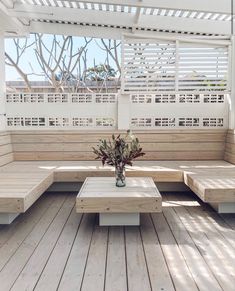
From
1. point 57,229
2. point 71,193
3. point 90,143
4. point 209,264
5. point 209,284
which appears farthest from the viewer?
point 90,143

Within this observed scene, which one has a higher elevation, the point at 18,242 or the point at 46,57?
the point at 46,57

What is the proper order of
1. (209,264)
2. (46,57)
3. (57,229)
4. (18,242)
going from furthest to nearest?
1. (46,57)
2. (57,229)
3. (18,242)
4. (209,264)

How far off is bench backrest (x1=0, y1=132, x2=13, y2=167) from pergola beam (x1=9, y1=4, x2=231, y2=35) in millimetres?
1796

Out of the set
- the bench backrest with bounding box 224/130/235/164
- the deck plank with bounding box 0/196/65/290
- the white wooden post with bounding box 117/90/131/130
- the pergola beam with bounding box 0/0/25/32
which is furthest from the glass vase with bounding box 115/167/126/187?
the pergola beam with bounding box 0/0/25/32

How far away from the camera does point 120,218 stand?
294 centimetres

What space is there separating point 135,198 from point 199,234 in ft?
2.18

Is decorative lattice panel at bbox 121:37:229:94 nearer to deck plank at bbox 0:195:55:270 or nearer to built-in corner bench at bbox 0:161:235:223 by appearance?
built-in corner bench at bbox 0:161:235:223

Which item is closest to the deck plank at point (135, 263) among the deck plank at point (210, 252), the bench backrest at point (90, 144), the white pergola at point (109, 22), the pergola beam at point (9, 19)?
the deck plank at point (210, 252)

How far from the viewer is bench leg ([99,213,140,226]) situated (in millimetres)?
2936

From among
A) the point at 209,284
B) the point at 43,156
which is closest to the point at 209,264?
the point at 209,284

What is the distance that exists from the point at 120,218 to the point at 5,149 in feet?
7.73

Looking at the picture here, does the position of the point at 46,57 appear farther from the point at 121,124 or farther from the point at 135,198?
the point at 135,198

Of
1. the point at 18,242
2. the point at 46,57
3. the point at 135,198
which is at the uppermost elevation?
the point at 46,57

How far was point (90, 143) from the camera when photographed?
4805 millimetres
